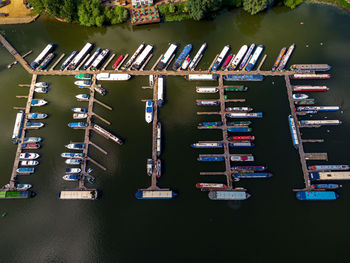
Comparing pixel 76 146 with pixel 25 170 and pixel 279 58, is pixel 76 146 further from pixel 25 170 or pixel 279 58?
pixel 279 58

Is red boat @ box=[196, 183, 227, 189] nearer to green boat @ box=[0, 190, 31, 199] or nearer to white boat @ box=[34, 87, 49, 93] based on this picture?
green boat @ box=[0, 190, 31, 199]

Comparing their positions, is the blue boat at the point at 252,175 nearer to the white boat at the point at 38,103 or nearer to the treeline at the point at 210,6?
the treeline at the point at 210,6

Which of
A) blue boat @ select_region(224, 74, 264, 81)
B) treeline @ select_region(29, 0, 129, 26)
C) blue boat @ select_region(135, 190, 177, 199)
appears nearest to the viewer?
blue boat @ select_region(135, 190, 177, 199)

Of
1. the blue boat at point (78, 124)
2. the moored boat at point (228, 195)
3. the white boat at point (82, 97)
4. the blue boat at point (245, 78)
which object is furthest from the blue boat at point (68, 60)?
the moored boat at point (228, 195)

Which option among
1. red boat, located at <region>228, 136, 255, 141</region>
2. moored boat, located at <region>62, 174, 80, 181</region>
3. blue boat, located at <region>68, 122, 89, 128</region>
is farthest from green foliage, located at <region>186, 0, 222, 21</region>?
moored boat, located at <region>62, 174, 80, 181</region>

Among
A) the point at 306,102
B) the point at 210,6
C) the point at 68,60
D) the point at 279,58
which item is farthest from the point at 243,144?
the point at 68,60

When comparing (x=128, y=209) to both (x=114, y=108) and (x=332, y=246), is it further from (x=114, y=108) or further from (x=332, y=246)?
(x=332, y=246)
